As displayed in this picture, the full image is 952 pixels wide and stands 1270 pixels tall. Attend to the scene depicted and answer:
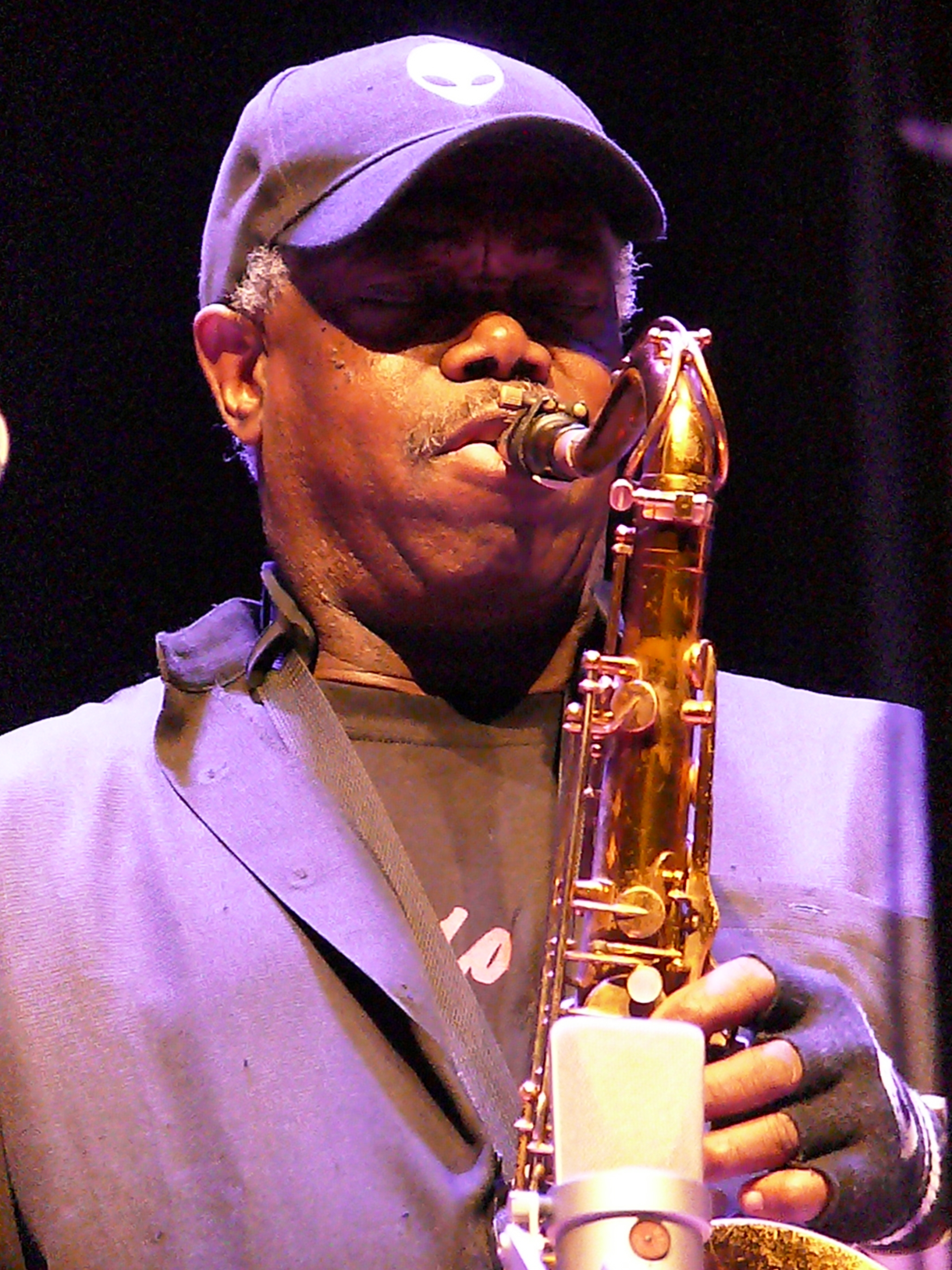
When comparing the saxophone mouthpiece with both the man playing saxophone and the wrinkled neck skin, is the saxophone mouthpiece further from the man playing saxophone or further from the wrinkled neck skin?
the wrinkled neck skin

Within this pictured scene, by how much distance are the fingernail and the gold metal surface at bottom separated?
94 millimetres

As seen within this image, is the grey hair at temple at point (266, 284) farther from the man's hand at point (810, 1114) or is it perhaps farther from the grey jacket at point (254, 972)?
the man's hand at point (810, 1114)

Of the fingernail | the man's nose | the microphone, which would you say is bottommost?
the fingernail

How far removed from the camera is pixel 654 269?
2.87m

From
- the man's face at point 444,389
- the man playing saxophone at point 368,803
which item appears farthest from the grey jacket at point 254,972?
the man's face at point 444,389

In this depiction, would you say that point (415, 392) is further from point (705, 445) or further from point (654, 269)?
point (654, 269)

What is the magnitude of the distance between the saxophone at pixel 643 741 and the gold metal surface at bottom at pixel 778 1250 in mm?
295

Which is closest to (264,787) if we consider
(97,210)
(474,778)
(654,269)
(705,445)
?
(474,778)

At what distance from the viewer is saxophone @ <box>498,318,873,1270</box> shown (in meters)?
1.87

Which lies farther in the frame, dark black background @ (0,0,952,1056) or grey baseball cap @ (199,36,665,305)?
dark black background @ (0,0,952,1056)

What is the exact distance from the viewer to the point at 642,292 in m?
2.88

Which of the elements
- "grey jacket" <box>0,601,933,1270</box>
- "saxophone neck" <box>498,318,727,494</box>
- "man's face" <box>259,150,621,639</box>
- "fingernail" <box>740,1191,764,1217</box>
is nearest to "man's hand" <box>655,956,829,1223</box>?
"fingernail" <box>740,1191,764,1217</box>

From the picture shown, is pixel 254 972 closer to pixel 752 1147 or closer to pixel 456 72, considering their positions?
pixel 752 1147

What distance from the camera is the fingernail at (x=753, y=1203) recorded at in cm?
168
